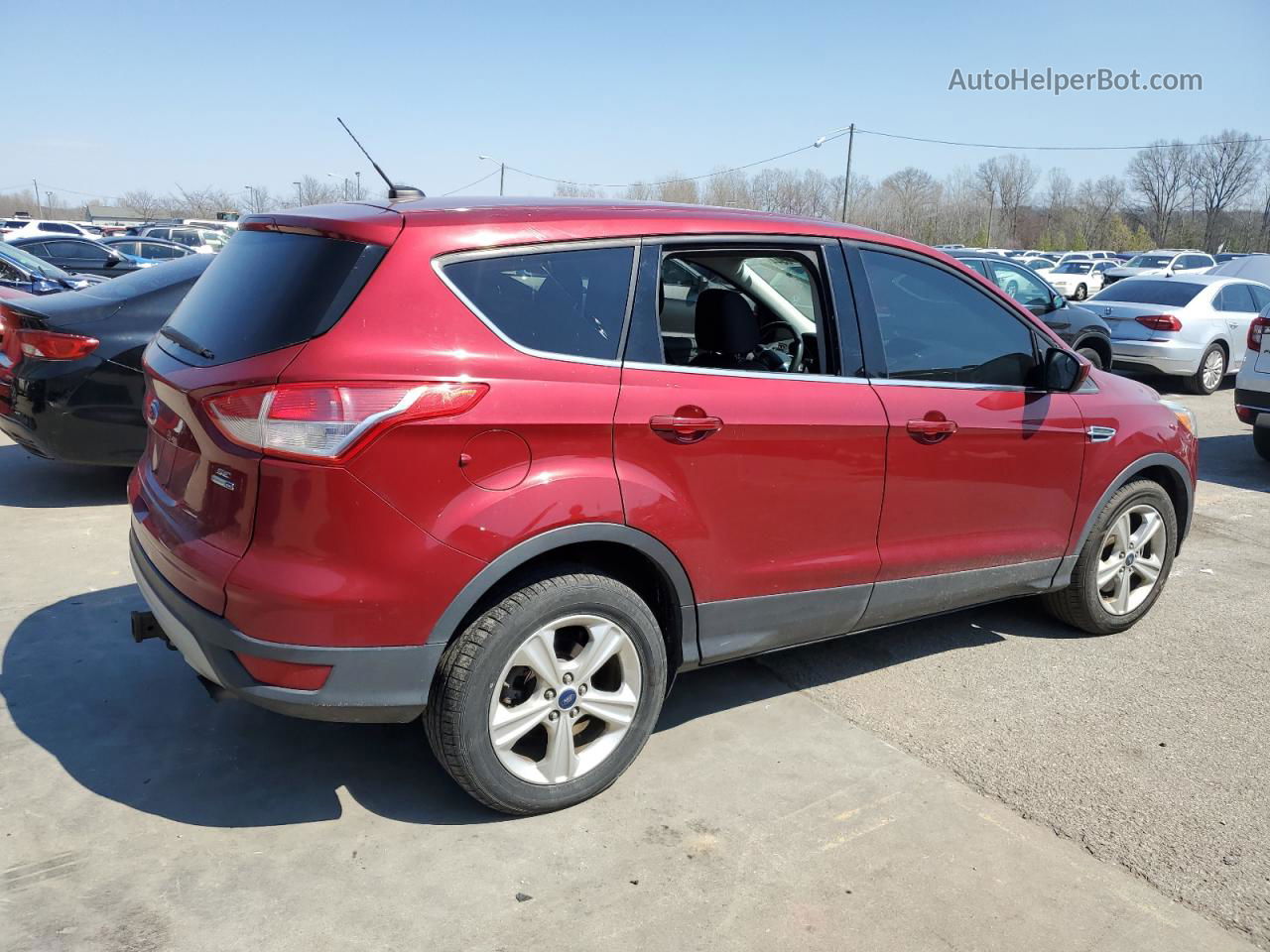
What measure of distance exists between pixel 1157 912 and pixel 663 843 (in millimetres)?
1395

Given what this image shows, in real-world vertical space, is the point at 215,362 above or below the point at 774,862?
above

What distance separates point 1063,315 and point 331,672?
1165 centimetres

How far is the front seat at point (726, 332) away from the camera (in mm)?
3572

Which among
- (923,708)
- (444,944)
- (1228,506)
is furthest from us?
(1228,506)

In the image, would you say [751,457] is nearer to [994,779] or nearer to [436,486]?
[436,486]

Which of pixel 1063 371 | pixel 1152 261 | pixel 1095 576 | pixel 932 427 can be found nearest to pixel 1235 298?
pixel 1095 576

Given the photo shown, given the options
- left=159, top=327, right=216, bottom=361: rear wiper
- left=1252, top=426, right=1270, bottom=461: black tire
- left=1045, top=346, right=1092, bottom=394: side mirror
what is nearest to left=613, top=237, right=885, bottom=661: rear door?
left=1045, top=346, right=1092, bottom=394: side mirror

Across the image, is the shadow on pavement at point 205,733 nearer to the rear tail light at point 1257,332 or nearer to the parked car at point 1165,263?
the rear tail light at point 1257,332

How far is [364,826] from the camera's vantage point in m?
3.03

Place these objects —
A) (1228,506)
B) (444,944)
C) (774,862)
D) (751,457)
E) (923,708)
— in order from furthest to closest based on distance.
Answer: (1228,506)
(923,708)
(751,457)
(774,862)
(444,944)

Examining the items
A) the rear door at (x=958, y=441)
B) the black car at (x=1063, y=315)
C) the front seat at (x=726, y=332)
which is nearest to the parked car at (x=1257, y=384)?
the black car at (x=1063, y=315)

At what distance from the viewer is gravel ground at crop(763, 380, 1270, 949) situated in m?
3.07

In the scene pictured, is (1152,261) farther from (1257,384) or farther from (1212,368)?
(1257,384)

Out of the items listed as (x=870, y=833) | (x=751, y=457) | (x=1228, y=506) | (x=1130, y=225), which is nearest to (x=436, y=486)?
(x=751, y=457)
